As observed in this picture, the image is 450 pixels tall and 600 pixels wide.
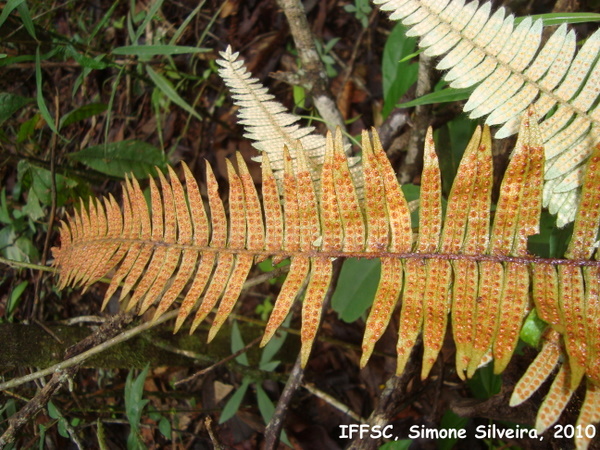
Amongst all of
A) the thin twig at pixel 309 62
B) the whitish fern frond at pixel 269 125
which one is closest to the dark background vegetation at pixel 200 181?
the thin twig at pixel 309 62

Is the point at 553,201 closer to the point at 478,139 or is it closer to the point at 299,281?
the point at 478,139

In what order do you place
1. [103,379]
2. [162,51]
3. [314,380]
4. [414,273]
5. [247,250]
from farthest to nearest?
[103,379], [314,380], [162,51], [247,250], [414,273]

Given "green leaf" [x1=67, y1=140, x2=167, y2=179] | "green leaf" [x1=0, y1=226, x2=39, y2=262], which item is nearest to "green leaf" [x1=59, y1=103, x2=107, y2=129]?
"green leaf" [x1=67, y1=140, x2=167, y2=179]

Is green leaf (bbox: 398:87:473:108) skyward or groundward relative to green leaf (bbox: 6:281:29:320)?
skyward

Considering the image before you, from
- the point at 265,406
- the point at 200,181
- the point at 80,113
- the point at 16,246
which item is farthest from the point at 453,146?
the point at 16,246

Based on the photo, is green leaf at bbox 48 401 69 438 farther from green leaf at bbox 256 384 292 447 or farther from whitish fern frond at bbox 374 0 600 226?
whitish fern frond at bbox 374 0 600 226

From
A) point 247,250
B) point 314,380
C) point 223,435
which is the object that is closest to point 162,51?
point 247,250

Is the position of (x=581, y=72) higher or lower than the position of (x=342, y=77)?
lower
